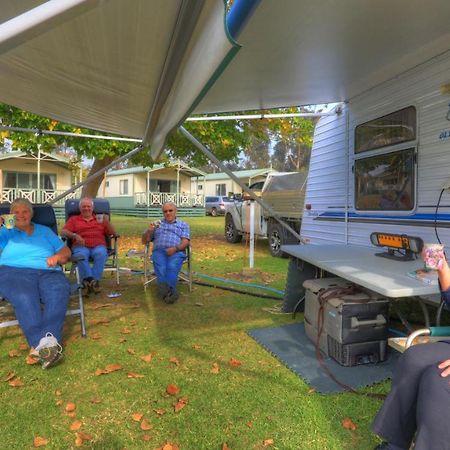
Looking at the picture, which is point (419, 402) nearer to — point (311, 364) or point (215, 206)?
point (311, 364)

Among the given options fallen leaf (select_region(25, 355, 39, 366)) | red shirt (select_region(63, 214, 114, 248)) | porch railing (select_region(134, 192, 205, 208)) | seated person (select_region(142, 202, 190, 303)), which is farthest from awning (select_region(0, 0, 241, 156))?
porch railing (select_region(134, 192, 205, 208))

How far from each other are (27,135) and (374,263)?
7.58 metres

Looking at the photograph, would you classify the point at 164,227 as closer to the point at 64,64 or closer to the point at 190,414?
the point at 64,64

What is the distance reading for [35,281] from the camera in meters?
3.39

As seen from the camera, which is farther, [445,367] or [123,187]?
[123,187]

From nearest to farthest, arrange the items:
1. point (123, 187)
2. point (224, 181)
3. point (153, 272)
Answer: point (153, 272), point (123, 187), point (224, 181)

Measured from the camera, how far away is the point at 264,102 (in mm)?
4602

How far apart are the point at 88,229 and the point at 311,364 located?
3.41 meters

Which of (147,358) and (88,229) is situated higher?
(88,229)

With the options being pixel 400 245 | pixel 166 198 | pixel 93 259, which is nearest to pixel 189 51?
pixel 400 245

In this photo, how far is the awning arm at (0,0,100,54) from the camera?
127 centimetres

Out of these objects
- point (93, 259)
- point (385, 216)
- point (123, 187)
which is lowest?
point (93, 259)

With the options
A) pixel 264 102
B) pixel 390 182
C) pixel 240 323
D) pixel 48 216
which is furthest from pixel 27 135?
pixel 390 182

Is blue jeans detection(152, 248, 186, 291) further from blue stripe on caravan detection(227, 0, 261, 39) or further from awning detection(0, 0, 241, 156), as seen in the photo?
blue stripe on caravan detection(227, 0, 261, 39)
